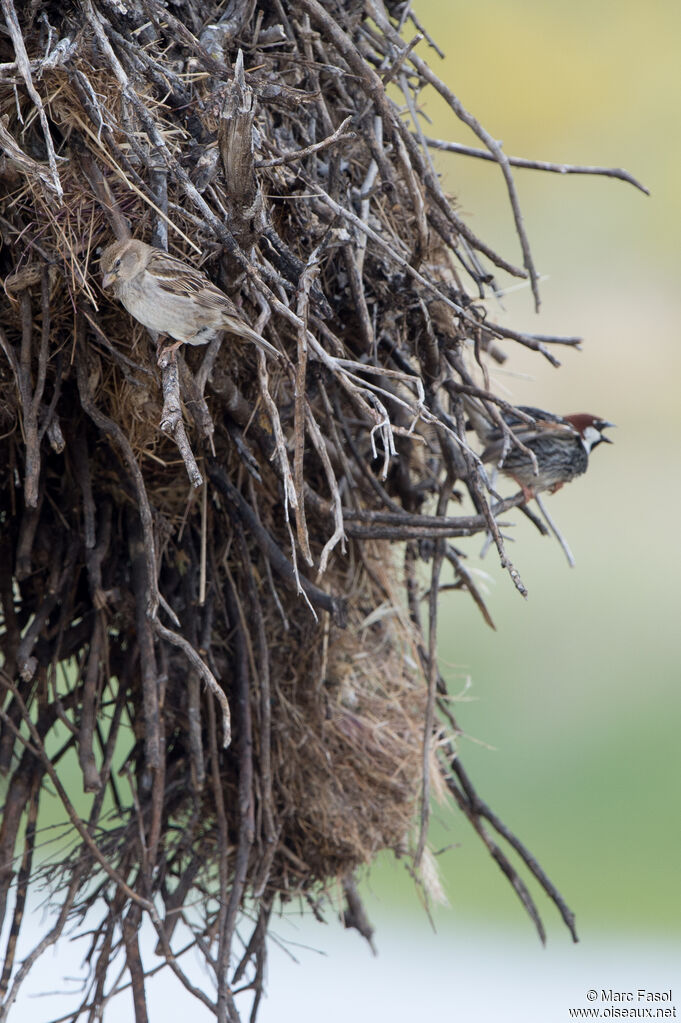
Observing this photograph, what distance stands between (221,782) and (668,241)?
435 centimetres

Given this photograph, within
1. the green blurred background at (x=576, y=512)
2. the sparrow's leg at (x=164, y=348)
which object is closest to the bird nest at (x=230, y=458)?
the sparrow's leg at (x=164, y=348)

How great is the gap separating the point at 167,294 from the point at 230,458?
1.12ft

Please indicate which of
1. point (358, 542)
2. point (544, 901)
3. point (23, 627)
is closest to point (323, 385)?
point (358, 542)

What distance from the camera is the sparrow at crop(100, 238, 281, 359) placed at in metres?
0.95


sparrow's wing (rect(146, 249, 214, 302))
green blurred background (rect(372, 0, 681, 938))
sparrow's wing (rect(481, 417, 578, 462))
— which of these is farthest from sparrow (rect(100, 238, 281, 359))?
green blurred background (rect(372, 0, 681, 938))

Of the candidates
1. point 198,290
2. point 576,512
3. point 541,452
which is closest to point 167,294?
point 198,290

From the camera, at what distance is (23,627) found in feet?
4.43

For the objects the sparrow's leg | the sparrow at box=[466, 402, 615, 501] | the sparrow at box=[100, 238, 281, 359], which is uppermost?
the sparrow at box=[100, 238, 281, 359]

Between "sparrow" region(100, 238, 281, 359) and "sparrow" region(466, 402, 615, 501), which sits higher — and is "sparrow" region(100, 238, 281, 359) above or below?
above

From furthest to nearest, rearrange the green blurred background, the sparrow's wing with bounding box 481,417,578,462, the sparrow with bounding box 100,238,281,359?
the green blurred background, the sparrow's wing with bounding box 481,417,578,462, the sparrow with bounding box 100,238,281,359

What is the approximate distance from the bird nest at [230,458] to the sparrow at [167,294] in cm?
3

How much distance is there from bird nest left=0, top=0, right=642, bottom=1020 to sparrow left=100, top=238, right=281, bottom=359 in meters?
0.03

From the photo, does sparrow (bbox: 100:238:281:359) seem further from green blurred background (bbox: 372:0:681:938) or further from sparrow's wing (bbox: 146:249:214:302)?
green blurred background (bbox: 372:0:681:938)

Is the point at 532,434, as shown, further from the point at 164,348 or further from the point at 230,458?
the point at 164,348
